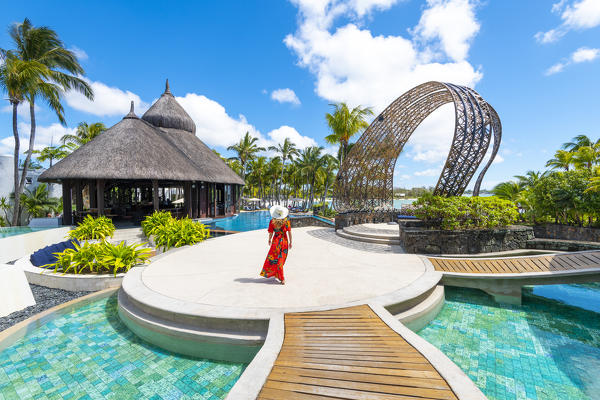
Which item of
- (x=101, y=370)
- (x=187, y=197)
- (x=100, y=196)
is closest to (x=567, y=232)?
(x=101, y=370)

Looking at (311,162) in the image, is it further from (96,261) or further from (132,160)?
(96,261)

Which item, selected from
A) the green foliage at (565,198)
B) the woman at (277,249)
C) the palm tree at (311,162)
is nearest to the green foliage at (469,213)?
the green foliage at (565,198)

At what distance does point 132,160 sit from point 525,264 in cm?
1759

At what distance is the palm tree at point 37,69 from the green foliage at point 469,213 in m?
22.7

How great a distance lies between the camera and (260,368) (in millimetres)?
2592

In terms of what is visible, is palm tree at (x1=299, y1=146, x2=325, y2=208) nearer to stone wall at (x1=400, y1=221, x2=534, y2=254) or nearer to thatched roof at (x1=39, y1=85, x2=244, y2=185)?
thatched roof at (x1=39, y1=85, x2=244, y2=185)

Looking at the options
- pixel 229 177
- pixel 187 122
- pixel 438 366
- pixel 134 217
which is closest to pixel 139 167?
pixel 134 217

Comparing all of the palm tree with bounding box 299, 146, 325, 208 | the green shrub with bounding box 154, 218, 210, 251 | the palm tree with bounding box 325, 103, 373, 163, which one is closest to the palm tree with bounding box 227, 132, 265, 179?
the palm tree with bounding box 299, 146, 325, 208

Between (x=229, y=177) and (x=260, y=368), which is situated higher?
(x=229, y=177)

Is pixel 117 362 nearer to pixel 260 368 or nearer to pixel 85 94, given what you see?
pixel 260 368

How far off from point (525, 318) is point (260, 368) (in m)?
5.49

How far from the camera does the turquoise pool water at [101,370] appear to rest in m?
3.04

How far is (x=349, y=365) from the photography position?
2650 millimetres

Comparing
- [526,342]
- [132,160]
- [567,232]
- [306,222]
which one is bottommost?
[526,342]
